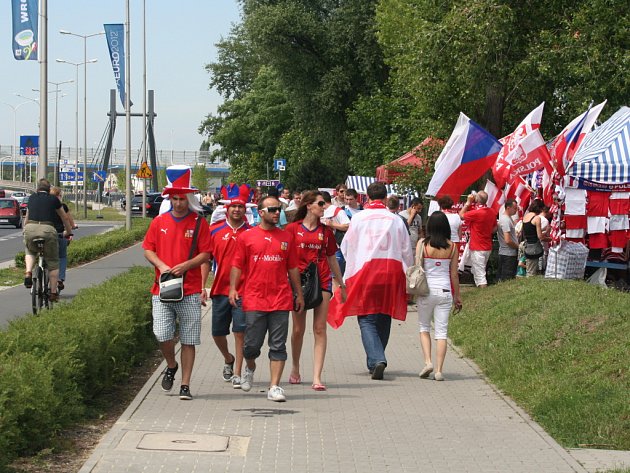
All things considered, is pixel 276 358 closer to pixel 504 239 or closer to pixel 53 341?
pixel 53 341

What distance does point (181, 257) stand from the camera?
9.02 m

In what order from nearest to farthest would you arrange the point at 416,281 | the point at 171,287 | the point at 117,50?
the point at 171,287 < the point at 416,281 < the point at 117,50

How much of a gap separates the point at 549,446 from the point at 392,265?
10.9 feet

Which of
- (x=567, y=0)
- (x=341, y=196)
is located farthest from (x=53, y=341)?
(x=567, y=0)

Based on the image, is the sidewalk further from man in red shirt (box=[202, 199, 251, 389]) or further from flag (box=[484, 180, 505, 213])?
flag (box=[484, 180, 505, 213])

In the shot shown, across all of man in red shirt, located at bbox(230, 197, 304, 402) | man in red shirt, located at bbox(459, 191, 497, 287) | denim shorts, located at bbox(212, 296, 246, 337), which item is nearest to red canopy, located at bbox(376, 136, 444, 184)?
A: man in red shirt, located at bbox(459, 191, 497, 287)

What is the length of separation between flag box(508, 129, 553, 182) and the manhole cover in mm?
10535

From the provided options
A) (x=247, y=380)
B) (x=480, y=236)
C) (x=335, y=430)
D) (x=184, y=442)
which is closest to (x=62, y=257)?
(x=480, y=236)

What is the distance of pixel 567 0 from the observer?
79.2ft

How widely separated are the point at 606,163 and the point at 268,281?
8309 millimetres

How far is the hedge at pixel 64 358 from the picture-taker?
6562 mm

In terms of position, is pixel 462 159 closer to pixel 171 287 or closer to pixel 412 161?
pixel 412 161

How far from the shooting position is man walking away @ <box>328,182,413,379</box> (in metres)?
10.6

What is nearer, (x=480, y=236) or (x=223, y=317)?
(x=223, y=317)
